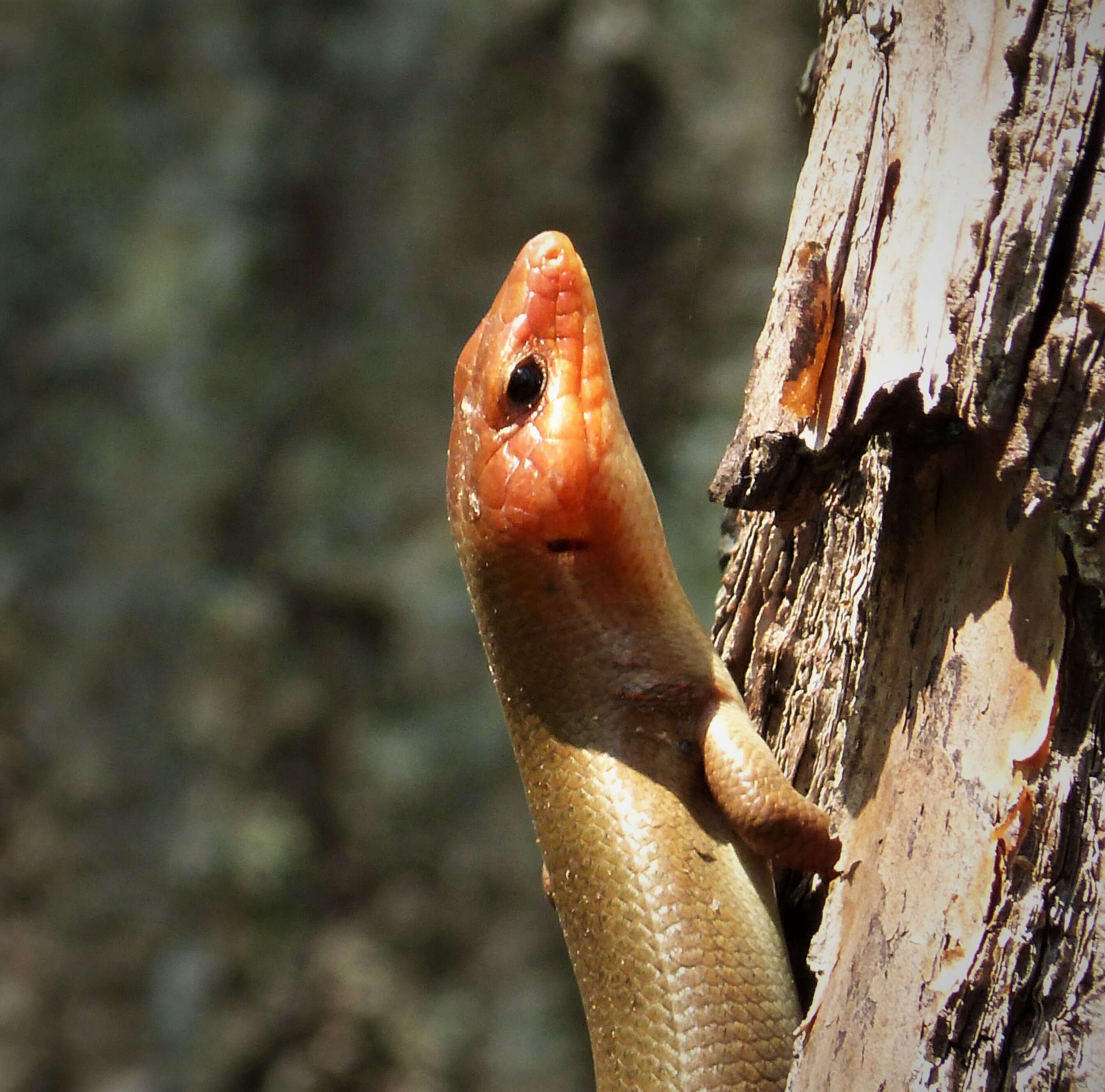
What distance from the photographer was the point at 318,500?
6613 mm

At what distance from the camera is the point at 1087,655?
1.42 meters

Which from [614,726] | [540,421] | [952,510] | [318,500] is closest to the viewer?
[952,510]

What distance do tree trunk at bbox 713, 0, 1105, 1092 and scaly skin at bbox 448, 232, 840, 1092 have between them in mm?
139

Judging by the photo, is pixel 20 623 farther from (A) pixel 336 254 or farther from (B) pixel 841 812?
(B) pixel 841 812

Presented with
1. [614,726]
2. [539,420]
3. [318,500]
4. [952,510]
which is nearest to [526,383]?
[539,420]

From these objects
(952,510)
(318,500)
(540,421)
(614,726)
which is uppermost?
(318,500)

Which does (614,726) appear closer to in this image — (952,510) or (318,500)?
(952,510)

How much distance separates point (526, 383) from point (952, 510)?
91 cm

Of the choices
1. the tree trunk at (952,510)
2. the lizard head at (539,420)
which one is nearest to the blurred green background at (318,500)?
the lizard head at (539,420)

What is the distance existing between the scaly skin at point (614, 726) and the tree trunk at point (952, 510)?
0.14 m

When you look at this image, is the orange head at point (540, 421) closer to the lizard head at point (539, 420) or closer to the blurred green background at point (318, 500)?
the lizard head at point (539, 420)

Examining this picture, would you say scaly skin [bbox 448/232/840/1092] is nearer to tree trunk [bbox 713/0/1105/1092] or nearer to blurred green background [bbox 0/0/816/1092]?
tree trunk [bbox 713/0/1105/1092]

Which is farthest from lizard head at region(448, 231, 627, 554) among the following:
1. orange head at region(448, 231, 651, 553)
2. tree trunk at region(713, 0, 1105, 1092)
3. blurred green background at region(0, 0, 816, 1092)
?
blurred green background at region(0, 0, 816, 1092)

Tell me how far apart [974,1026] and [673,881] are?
1.91 ft
